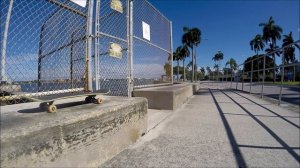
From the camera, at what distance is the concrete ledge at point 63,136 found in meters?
1.72

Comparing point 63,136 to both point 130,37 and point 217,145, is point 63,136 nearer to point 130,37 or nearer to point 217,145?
point 217,145

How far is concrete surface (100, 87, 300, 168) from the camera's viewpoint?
2758mm

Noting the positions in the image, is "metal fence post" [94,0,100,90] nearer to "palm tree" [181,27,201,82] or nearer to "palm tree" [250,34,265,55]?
"palm tree" [181,27,201,82]

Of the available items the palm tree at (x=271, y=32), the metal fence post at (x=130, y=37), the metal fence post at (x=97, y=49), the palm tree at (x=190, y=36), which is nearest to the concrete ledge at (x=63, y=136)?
the metal fence post at (x=97, y=49)

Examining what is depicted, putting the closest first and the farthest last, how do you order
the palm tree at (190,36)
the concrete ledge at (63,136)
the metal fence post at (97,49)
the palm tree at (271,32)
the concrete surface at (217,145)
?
the concrete ledge at (63,136) → the concrete surface at (217,145) → the metal fence post at (97,49) → the palm tree at (190,36) → the palm tree at (271,32)

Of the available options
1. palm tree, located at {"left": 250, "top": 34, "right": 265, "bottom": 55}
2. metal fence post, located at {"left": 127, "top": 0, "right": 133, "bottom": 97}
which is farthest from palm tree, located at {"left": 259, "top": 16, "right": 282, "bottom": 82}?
metal fence post, located at {"left": 127, "top": 0, "right": 133, "bottom": 97}

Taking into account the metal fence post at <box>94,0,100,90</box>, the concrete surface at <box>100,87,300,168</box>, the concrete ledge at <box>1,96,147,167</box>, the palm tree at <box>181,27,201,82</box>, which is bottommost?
the concrete surface at <box>100,87,300,168</box>

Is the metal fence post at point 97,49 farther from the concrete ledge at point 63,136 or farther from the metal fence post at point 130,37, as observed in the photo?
the metal fence post at point 130,37

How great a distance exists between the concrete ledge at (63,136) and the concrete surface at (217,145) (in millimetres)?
270

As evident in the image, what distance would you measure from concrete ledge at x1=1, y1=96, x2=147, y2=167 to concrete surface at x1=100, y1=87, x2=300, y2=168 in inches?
10.6

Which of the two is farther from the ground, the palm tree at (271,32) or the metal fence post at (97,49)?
the palm tree at (271,32)

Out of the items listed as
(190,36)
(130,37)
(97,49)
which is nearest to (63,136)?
(97,49)

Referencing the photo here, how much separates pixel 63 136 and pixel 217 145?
2276 millimetres

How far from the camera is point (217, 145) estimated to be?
3.38 m
